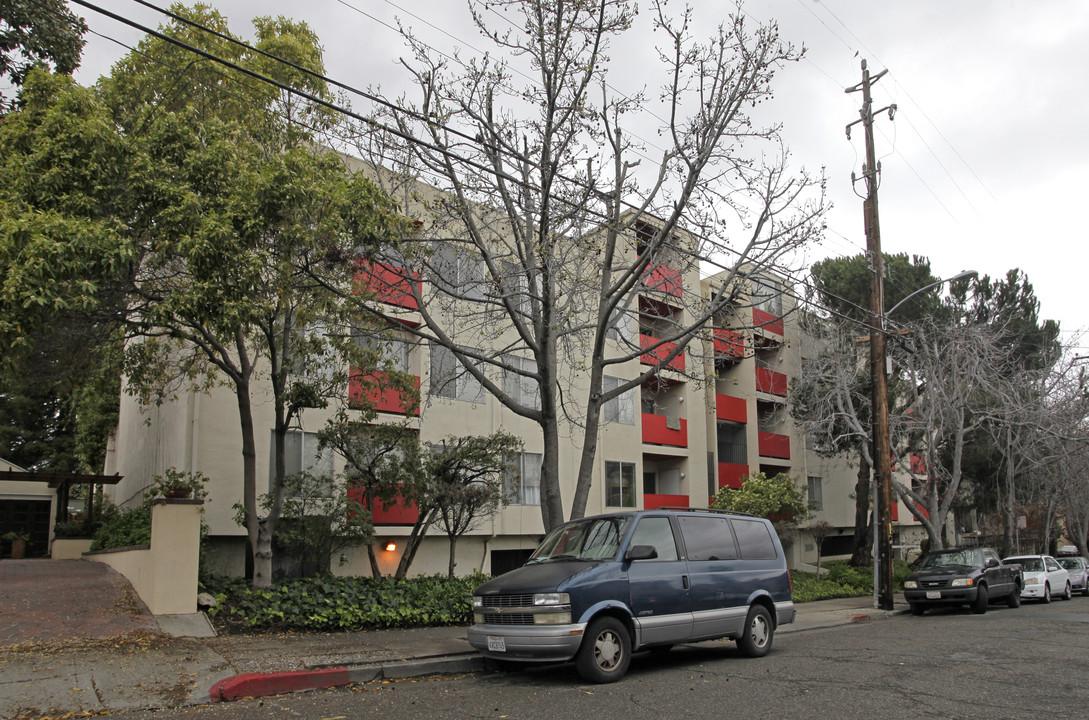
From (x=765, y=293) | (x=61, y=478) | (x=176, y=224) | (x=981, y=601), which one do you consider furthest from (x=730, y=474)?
(x=176, y=224)

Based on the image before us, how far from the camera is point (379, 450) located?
14930 millimetres

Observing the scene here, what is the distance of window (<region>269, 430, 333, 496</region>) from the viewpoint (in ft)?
55.4

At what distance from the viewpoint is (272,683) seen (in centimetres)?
802

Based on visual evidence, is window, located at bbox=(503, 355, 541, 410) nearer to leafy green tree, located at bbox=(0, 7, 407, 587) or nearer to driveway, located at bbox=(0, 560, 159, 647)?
leafy green tree, located at bbox=(0, 7, 407, 587)

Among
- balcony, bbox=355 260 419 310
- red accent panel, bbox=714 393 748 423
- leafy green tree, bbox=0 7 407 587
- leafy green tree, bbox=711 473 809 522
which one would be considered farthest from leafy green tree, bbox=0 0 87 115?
red accent panel, bbox=714 393 748 423

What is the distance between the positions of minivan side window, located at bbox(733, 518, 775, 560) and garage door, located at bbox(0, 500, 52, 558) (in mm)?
21946

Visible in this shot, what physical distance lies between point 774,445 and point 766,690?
1010 inches

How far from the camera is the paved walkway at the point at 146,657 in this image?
7.40 meters

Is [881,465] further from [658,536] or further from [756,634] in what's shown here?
[658,536]

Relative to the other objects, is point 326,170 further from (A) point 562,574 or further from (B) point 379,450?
(A) point 562,574

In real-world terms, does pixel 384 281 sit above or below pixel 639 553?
above

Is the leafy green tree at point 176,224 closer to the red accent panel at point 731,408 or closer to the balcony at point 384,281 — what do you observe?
the balcony at point 384,281

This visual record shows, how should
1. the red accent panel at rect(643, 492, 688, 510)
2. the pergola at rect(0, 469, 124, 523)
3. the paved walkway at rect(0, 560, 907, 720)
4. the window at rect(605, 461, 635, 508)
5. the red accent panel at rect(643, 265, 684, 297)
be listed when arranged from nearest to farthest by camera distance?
the paved walkway at rect(0, 560, 907, 720)
the red accent panel at rect(643, 265, 684, 297)
the pergola at rect(0, 469, 124, 523)
the window at rect(605, 461, 635, 508)
the red accent panel at rect(643, 492, 688, 510)

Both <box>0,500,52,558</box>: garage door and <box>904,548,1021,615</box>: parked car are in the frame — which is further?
<box>0,500,52,558</box>: garage door
